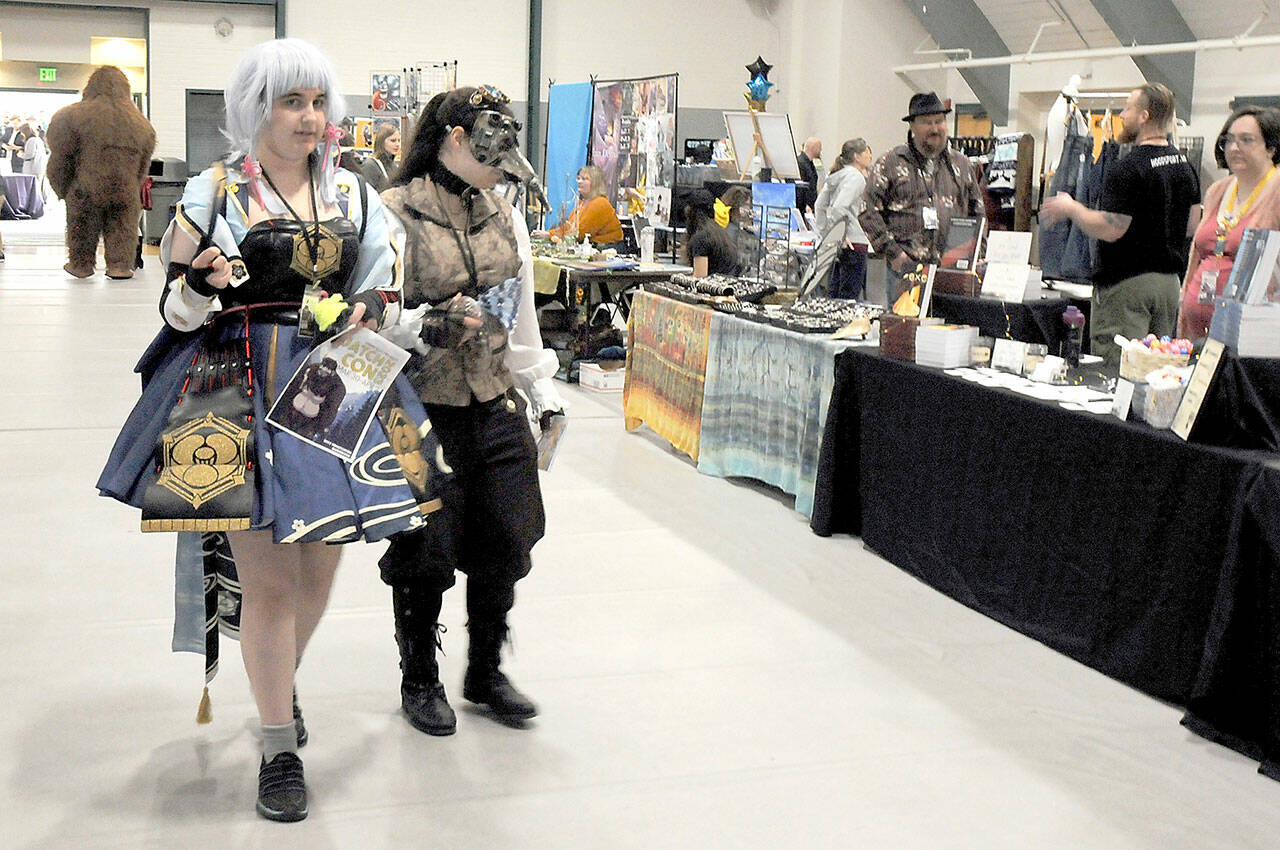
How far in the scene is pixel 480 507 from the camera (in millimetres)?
2717

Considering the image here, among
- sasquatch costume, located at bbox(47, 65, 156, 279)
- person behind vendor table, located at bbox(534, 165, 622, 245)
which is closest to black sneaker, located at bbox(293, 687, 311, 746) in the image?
person behind vendor table, located at bbox(534, 165, 622, 245)

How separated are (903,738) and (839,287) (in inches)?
250

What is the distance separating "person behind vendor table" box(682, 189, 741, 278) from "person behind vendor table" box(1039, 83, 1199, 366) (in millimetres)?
2183

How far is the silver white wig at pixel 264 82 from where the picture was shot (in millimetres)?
2219

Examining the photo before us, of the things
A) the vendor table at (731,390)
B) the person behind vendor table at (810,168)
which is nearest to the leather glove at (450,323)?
the vendor table at (731,390)

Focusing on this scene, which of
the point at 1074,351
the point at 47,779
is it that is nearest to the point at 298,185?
the point at 47,779

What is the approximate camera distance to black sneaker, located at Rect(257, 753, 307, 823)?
241cm

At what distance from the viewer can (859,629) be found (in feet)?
11.7

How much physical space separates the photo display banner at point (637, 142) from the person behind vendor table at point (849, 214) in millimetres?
1150

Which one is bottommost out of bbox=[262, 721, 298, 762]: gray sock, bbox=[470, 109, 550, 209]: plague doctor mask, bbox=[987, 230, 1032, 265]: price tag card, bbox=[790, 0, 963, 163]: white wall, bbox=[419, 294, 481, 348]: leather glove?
bbox=[262, 721, 298, 762]: gray sock

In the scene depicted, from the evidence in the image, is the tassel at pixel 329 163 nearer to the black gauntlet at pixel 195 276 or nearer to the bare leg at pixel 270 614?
the black gauntlet at pixel 195 276

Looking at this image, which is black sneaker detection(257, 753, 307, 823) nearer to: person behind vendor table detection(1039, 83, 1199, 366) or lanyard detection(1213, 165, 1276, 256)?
lanyard detection(1213, 165, 1276, 256)

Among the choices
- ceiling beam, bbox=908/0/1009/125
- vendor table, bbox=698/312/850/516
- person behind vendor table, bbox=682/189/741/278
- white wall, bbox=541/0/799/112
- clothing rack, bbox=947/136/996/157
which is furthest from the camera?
white wall, bbox=541/0/799/112

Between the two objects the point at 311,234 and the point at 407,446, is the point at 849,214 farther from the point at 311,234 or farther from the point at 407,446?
the point at 311,234
